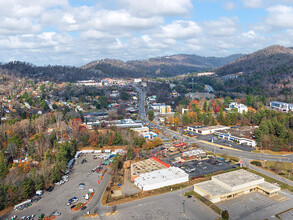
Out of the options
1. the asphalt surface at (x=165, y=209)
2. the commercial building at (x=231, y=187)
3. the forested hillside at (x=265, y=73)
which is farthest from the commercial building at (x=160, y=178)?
the forested hillside at (x=265, y=73)

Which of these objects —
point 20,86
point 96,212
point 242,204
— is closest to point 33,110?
point 20,86

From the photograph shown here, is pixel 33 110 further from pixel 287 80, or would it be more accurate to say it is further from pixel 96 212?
pixel 287 80

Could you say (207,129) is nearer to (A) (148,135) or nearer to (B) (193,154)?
(A) (148,135)

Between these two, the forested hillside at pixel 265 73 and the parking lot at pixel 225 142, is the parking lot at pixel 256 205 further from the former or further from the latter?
the forested hillside at pixel 265 73

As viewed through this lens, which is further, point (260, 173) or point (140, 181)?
point (260, 173)

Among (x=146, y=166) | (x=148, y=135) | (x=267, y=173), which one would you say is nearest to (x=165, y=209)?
(x=146, y=166)

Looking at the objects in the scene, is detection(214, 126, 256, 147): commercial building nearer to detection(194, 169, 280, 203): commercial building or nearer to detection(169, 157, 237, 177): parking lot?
detection(169, 157, 237, 177): parking lot
